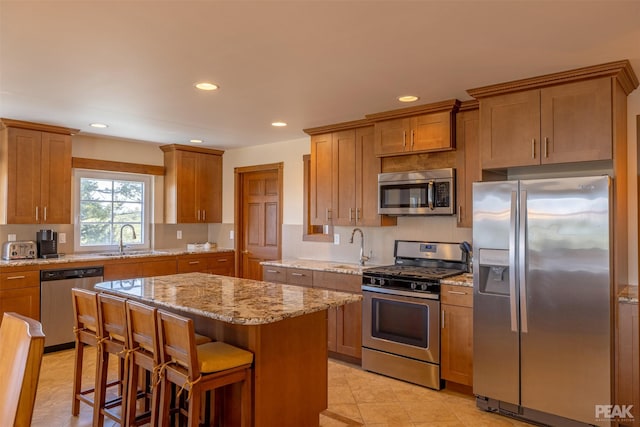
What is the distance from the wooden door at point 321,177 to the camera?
4.62 metres

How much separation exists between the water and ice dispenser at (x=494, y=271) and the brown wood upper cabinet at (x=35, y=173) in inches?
171

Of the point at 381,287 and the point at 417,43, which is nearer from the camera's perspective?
the point at 417,43

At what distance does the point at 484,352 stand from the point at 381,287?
3.29ft

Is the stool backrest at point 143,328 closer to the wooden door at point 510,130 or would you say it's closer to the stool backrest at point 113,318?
the stool backrest at point 113,318

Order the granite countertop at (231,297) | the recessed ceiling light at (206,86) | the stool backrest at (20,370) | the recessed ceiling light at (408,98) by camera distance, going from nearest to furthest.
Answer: the stool backrest at (20,370) < the granite countertop at (231,297) < the recessed ceiling light at (206,86) < the recessed ceiling light at (408,98)

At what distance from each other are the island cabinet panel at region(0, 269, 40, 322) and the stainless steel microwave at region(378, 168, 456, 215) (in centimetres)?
349

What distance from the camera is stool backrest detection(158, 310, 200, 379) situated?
2.06 meters

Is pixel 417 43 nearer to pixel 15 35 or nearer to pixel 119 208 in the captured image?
pixel 15 35

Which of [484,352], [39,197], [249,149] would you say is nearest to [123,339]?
[484,352]

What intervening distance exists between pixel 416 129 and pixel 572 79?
1296 mm

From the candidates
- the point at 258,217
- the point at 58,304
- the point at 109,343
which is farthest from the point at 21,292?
the point at 258,217

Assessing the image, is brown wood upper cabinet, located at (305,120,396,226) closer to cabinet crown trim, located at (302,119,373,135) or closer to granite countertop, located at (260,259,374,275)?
cabinet crown trim, located at (302,119,373,135)

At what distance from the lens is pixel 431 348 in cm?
351

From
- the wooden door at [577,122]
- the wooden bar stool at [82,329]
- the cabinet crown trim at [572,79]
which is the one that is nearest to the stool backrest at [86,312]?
the wooden bar stool at [82,329]
